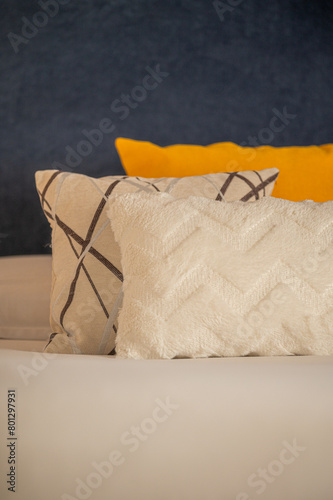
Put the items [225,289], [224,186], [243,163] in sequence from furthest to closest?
[243,163], [224,186], [225,289]

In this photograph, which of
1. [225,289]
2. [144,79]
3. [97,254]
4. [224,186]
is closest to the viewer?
[225,289]

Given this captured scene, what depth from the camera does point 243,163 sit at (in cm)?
131

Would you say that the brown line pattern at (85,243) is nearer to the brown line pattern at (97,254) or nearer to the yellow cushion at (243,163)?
the brown line pattern at (97,254)

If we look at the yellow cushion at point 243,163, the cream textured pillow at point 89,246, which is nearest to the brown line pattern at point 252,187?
the cream textured pillow at point 89,246

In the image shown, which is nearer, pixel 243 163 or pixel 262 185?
pixel 262 185

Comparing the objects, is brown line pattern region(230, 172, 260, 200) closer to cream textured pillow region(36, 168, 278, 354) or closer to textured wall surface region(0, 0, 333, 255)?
cream textured pillow region(36, 168, 278, 354)

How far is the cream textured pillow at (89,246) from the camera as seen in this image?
0.86 meters

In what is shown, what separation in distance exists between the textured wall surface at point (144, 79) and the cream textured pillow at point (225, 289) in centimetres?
102

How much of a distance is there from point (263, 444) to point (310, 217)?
42 cm

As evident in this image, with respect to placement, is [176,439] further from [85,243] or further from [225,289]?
[85,243]

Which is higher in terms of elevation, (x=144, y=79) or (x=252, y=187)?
(x=144, y=79)

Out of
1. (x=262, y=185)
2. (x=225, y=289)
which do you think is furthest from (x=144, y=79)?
(x=225, y=289)

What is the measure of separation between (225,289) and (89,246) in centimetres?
32

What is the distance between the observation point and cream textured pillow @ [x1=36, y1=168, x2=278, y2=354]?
2.81 feet
